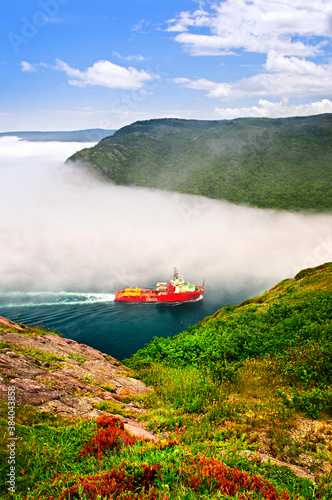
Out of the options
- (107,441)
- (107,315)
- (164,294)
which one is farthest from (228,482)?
(164,294)

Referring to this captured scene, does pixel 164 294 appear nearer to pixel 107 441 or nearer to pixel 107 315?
pixel 107 315

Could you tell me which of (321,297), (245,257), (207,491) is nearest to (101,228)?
(245,257)

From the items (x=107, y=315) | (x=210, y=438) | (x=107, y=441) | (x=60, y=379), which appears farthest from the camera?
(x=107, y=315)

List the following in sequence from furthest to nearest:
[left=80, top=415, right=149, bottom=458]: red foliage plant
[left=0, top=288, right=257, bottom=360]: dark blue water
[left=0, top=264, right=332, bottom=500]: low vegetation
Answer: [left=0, top=288, right=257, bottom=360]: dark blue water < [left=80, top=415, right=149, bottom=458]: red foliage plant < [left=0, top=264, right=332, bottom=500]: low vegetation

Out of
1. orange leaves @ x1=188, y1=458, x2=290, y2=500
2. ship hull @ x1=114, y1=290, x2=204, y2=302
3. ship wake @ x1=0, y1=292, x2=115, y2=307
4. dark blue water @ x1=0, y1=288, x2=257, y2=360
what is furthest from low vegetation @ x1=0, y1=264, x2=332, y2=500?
ship wake @ x1=0, y1=292, x2=115, y2=307

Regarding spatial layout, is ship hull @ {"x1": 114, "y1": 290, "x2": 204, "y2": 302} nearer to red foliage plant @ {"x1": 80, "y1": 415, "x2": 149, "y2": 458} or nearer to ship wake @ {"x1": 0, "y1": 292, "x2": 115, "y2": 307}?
ship wake @ {"x1": 0, "y1": 292, "x2": 115, "y2": 307}

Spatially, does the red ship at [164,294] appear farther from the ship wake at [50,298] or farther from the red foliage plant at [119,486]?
the red foliage plant at [119,486]

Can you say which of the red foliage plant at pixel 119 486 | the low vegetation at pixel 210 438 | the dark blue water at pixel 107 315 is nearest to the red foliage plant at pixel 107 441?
the low vegetation at pixel 210 438
